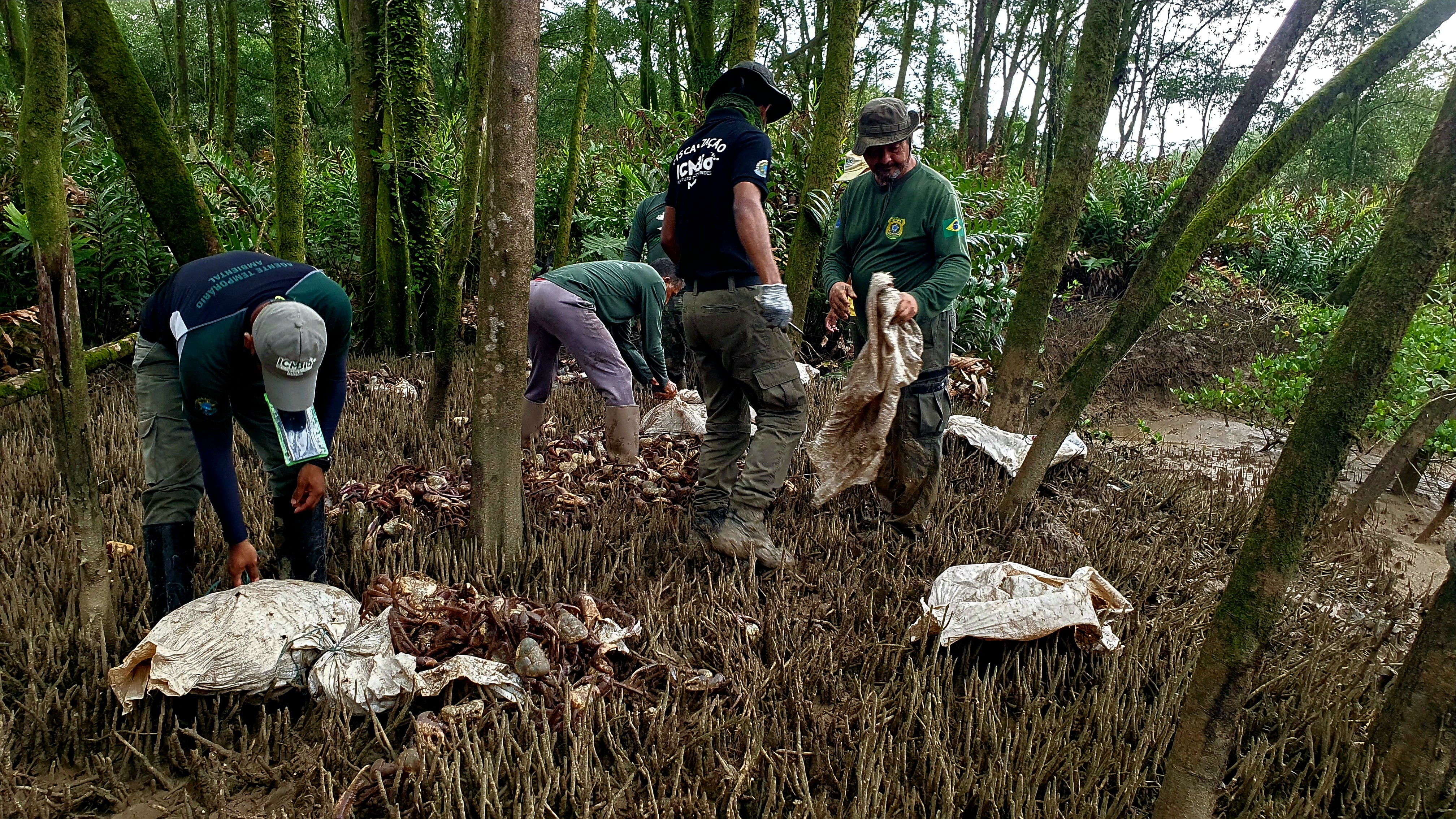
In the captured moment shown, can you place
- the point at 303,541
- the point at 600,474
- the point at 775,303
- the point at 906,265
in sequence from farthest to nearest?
the point at 600,474
the point at 906,265
the point at 775,303
the point at 303,541

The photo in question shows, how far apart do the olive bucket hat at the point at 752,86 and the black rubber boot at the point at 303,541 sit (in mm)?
2092

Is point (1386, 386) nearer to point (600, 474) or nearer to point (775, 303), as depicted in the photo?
point (775, 303)

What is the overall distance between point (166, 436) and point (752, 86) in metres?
2.36

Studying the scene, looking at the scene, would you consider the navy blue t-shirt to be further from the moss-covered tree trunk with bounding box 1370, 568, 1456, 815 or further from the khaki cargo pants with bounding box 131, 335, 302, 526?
the moss-covered tree trunk with bounding box 1370, 568, 1456, 815

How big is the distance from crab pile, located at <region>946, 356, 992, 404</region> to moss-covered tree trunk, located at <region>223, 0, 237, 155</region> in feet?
35.5

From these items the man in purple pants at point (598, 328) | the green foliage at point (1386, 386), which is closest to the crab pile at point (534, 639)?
the man in purple pants at point (598, 328)

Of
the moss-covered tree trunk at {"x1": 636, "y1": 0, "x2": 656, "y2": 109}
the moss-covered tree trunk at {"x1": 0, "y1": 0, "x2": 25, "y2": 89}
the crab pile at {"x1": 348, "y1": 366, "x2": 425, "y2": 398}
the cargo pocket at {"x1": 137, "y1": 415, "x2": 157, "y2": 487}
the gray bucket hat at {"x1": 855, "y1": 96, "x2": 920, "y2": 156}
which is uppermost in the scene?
the moss-covered tree trunk at {"x1": 636, "y1": 0, "x2": 656, "y2": 109}

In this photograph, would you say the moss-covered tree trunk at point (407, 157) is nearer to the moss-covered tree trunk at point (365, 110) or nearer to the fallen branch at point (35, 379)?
the moss-covered tree trunk at point (365, 110)

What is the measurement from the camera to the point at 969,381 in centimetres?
588

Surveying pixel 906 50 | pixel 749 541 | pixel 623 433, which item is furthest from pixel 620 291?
pixel 906 50

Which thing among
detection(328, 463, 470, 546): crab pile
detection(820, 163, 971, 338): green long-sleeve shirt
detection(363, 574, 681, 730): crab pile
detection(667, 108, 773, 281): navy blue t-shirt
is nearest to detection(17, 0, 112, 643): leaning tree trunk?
detection(363, 574, 681, 730): crab pile

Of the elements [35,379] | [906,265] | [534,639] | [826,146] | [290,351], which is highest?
[826,146]

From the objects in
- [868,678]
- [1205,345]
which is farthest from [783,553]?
[1205,345]

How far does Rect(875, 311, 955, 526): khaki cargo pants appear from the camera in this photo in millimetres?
3324
